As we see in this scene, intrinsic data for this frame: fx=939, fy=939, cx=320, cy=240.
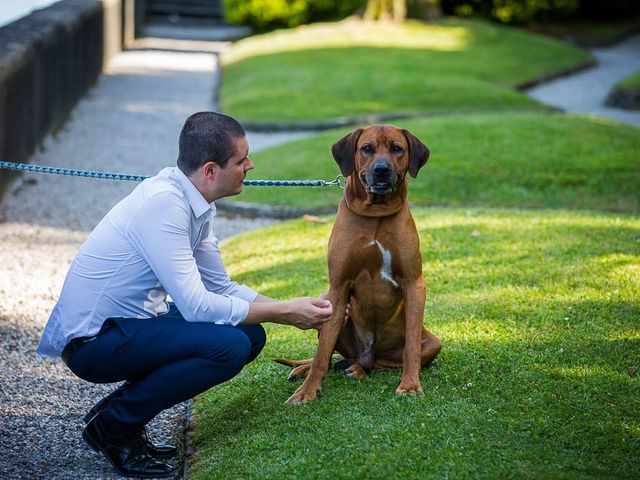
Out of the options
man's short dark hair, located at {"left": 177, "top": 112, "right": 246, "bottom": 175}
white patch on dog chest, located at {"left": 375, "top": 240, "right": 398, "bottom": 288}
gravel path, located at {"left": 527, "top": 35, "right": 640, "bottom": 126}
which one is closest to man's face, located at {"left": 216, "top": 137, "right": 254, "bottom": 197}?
man's short dark hair, located at {"left": 177, "top": 112, "right": 246, "bottom": 175}

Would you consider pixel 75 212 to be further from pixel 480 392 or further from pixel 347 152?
pixel 480 392

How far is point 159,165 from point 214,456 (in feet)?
27.8

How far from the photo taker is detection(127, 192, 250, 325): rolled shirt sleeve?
4.30 m

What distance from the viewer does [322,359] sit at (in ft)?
16.5

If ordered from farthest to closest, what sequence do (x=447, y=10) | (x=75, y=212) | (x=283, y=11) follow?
(x=447, y=10) < (x=283, y=11) < (x=75, y=212)

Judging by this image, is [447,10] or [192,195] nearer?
[192,195]

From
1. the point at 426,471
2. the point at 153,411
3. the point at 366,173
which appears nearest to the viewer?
the point at 426,471

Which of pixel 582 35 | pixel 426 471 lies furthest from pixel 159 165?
pixel 582 35

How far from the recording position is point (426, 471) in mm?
4109

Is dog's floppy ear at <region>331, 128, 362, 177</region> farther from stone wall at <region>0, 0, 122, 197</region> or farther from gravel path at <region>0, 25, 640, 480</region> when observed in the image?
stone wall at <region>0, 0, 122, 197</region>

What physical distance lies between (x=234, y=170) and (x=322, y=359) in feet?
3.87

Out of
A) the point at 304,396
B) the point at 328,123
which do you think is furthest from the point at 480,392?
the point at 328,123

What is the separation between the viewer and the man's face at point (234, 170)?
14.7 feet

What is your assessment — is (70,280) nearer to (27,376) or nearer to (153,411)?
(153,411)
